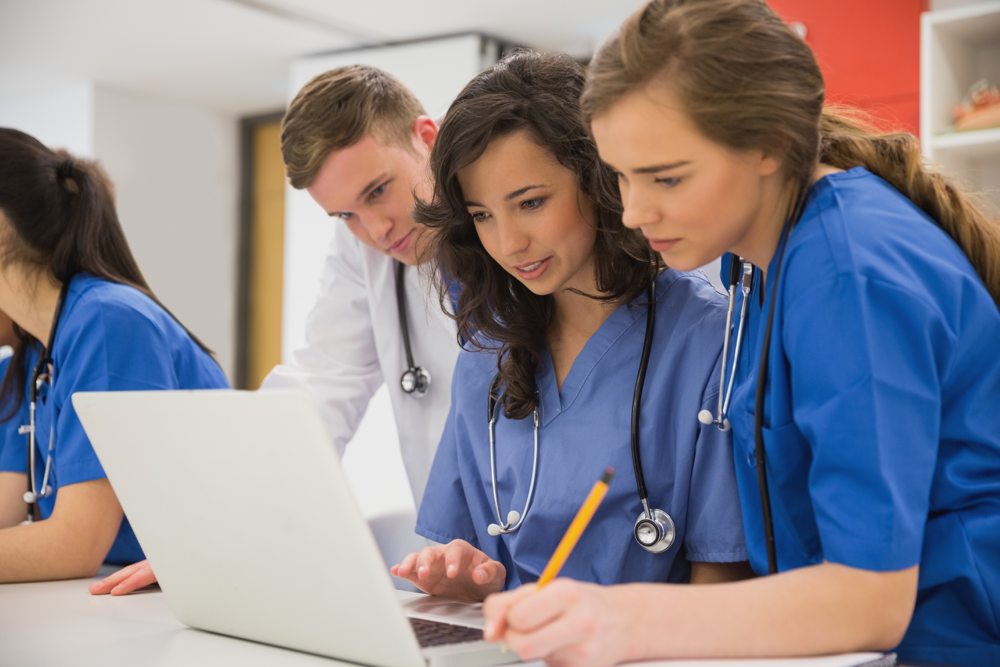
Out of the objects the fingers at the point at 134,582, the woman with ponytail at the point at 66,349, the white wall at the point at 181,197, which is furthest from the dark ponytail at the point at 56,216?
the white wall at the point at 181,197

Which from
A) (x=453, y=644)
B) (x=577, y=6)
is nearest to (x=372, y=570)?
(x=453, y=644)

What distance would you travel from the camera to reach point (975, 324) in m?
0.87

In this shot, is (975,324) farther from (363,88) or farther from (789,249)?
(363,88)

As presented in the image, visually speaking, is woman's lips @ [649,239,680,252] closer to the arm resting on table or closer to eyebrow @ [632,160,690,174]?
eyebrow @ [632,160,690,174]

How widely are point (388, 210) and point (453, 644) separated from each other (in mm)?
1058

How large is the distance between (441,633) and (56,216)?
1199mm

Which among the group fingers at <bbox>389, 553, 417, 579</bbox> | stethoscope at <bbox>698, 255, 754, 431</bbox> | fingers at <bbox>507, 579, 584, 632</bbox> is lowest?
fingers at <bbox>389, 553, 417, 579</bbox>

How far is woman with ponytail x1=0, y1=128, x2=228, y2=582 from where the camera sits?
1.46 m

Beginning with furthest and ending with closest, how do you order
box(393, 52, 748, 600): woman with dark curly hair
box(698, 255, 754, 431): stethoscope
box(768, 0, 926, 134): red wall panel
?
box(768, 0, 926, 134): red wall panel, box(393, 52, 748, 600): woman with dark curly hair, box(698, 255, 754, 431): stethoscope

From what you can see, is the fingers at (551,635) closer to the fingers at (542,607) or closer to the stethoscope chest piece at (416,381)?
the fingers at (542,607)

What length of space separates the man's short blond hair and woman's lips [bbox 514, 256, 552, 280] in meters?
0.60

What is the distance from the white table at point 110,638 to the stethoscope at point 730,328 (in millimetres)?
531

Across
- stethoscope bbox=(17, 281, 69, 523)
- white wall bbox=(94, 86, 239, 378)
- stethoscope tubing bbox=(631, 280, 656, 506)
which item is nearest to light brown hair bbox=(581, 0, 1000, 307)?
stethoscope tubing bbox=(631, 280, 656, 506)

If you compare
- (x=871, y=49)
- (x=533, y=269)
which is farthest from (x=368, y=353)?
(x=871, y=49)
